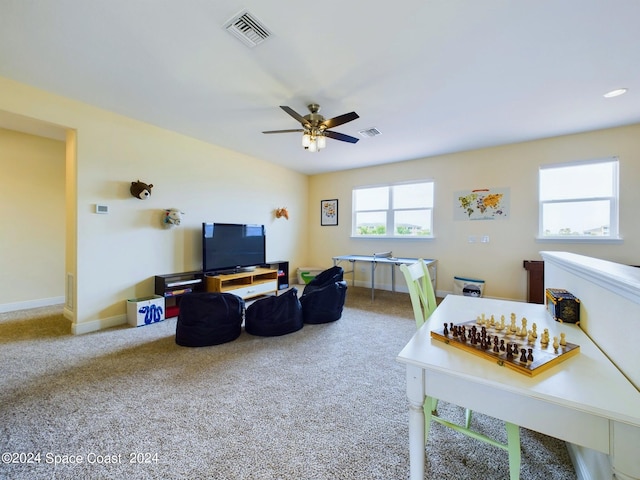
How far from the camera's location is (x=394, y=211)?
17.8ft

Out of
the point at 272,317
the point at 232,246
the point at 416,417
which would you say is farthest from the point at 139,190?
the point at 416,417

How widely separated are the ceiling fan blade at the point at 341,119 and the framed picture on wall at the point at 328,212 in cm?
332

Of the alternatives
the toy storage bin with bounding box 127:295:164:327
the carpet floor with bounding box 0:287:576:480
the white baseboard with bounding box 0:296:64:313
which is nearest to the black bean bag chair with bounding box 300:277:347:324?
the carpet floor with bounding box 0:287:576:480

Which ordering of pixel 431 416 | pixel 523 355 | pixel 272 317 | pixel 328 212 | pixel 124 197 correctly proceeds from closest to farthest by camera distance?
pixel 523 355 → pixel 431 416 → pixel 272 317 → pixel 124 197 → pixel 328 212

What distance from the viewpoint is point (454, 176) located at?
4.71 metres

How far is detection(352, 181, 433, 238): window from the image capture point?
5066 mm

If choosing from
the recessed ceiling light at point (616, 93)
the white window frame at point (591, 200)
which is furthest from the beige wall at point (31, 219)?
the white window frame at point (591, 200)

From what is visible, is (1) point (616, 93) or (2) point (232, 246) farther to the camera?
(2) point (232, 246)

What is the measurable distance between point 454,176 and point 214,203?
4172mm

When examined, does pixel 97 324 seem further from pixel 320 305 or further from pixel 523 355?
pixel 523 355

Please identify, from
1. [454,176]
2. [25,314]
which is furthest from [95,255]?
[454,176]

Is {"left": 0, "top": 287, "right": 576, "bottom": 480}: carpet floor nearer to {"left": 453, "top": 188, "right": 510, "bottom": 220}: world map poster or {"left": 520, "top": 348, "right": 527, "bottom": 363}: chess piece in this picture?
{"left": 520, "top": 348, "right": 527, "bottom": 363}: chess piece

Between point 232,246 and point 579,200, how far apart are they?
524 centimetres

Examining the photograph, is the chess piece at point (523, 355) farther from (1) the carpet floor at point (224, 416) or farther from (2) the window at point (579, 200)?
(2) the window at point (579, 200)
